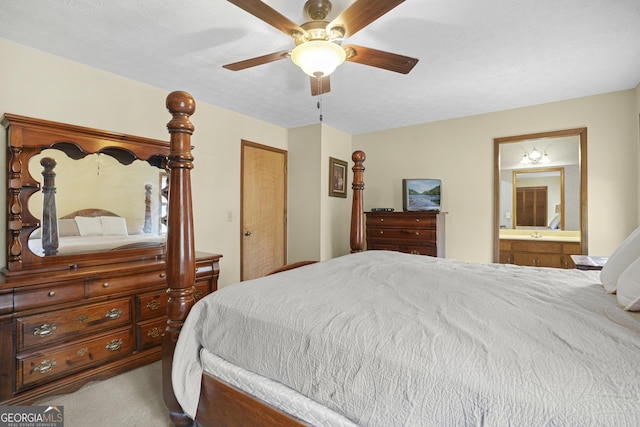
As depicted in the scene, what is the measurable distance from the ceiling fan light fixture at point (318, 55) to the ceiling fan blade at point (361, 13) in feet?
0.32

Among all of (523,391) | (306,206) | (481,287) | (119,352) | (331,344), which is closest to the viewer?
(523,391)

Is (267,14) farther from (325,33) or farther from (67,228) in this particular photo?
(67,228)

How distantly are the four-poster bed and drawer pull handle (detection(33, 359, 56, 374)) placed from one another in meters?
1.07

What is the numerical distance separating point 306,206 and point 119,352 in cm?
260

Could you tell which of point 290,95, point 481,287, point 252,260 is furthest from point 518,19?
point 252,260

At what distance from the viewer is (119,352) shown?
84.2 inches

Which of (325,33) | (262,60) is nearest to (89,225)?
(262,60)

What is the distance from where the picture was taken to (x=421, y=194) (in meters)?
3.84

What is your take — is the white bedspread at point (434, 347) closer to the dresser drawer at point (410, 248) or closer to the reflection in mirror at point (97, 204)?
the reflection in mirror at point (97, 204)

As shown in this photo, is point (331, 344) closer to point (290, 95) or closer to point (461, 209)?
point (290, 95)

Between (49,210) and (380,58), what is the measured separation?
251cm

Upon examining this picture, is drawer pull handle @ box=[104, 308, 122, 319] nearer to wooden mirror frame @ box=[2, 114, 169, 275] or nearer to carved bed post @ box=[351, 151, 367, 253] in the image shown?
wooden mirror frame @ box=[2, 114, 169, 275]

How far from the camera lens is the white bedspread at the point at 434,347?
0.67 metres

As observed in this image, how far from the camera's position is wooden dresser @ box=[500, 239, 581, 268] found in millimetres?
3953
